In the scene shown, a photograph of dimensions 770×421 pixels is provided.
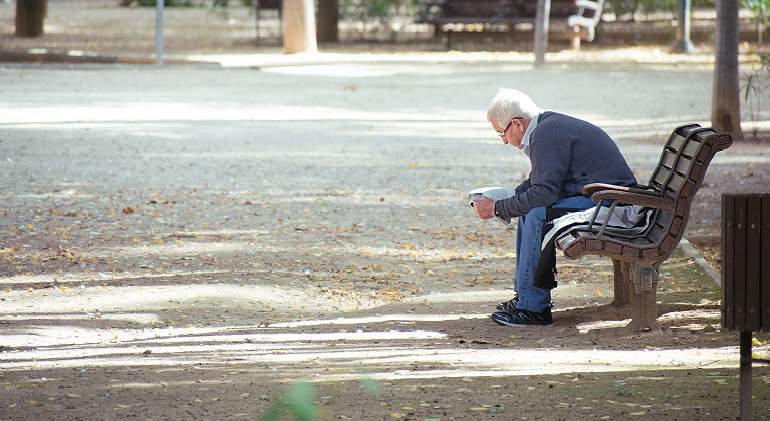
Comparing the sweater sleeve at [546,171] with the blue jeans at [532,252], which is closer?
the sweater sleeve at [546,171]

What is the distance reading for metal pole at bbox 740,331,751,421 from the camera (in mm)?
4770

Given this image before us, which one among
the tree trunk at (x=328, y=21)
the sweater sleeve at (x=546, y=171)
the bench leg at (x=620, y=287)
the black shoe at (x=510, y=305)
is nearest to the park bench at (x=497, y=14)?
the tree trunk at (x=328, y=21)

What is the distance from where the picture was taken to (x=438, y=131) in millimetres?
16047

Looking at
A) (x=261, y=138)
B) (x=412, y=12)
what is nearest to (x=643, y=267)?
(x=261, y=138)

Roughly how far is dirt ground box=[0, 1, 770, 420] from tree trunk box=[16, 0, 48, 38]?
12160 millimetres

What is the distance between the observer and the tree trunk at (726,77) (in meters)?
14.9

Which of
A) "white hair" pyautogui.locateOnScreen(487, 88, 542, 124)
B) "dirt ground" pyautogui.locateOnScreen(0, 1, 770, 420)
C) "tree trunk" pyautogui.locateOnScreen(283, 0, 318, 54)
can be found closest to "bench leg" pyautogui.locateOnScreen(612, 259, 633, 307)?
"dirt ground" pyautogui.locateOnScreen(0, 1, 770, 420)

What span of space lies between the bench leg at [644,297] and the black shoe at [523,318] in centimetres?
51

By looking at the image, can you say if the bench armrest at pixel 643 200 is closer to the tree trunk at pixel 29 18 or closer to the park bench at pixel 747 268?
the park bench at pixel 747 268

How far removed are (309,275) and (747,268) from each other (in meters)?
4.08

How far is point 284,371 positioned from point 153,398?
0.72 metres

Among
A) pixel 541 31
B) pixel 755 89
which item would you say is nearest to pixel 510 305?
pixel 755 89

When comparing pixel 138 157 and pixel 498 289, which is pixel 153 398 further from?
pixel 138 157

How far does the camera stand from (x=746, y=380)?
4793mm
